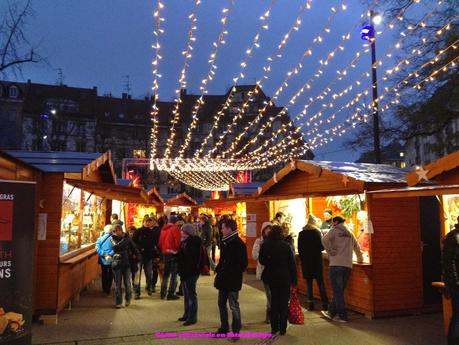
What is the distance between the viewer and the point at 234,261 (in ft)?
21.2

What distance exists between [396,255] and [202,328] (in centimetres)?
378

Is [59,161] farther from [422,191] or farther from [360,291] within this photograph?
[422,191]

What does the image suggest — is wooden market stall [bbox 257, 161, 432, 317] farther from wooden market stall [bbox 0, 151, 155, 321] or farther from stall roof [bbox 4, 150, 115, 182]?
wooden market stall [bbox 0, 151, 155, 321]

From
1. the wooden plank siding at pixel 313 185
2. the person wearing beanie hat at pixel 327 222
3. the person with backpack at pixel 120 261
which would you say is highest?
the wooden plank siding at pixel 313 185

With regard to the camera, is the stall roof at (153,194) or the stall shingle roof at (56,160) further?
the stall roof at (153,194)

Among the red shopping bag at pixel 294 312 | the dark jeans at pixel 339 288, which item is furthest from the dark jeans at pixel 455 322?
the red shopping bag at pixel 294 312

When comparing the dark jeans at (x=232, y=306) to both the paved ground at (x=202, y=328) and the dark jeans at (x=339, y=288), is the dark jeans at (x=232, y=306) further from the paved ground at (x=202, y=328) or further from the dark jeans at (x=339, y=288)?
the dark jeans at (x=339, y=288)

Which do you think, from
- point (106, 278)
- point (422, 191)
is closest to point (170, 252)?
point (106, 278)

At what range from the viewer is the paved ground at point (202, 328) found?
6461mm

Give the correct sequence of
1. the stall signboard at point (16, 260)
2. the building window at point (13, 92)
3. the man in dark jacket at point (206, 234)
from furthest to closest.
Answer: the building window at point (13, 92) < the man in dark jacket at point (206, 234) < the stall signboard at point (16, 260)

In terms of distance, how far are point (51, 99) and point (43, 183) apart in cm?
4190

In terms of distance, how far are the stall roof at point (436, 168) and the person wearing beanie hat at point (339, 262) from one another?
1.47m

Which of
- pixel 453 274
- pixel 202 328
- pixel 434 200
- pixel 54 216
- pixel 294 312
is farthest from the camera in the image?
pixel 434 200

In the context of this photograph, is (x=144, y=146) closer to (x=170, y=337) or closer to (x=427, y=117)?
(x=427, y=117)
